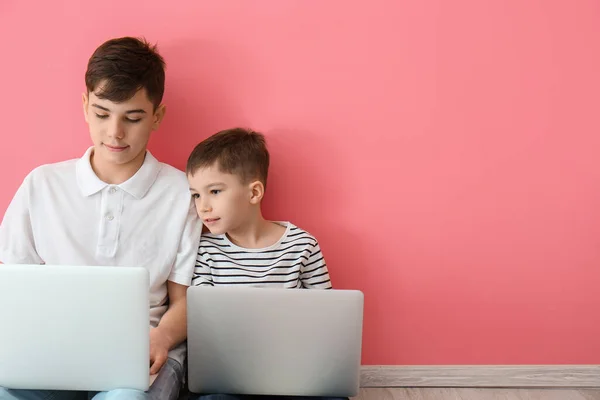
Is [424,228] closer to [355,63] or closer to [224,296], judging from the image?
[355,63]

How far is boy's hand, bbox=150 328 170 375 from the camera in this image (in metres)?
1.37

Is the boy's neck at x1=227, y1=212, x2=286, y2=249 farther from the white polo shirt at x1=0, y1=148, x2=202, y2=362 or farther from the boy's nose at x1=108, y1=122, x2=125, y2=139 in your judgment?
the boy's nose at x1=108, y1=122, x2=125, y2=139

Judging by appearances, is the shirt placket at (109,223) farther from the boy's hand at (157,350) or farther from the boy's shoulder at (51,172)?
the boy's hand at (157,350)

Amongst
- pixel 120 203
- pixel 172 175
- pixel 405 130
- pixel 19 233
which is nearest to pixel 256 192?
pixel 172 175

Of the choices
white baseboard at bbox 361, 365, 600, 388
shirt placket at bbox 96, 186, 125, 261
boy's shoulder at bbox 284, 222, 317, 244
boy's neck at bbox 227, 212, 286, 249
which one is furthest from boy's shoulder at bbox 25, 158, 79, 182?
white baseboard at bbox 361, 365, 600, 388

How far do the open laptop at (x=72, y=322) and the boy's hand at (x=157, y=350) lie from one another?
19 centimetres

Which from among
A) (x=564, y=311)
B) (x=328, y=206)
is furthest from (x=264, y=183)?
(x=564, y=311)

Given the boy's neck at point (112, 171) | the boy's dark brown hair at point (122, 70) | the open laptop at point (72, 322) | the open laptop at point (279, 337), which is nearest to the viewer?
the open laptop at point (72, 322)

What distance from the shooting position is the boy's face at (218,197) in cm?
153

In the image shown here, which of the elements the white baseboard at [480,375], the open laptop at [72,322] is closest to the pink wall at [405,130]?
the white baseboard at [480,375]

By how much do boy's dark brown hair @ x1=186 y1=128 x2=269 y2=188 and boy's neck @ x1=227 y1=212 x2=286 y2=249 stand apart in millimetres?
105

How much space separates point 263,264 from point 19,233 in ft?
1.84

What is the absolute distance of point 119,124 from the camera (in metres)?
1.46

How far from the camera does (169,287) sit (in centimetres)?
158
